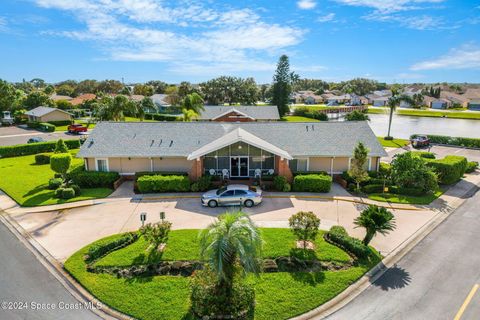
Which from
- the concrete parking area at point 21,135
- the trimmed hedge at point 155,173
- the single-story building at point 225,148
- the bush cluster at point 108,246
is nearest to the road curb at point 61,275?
the bush cluster at point 108,246

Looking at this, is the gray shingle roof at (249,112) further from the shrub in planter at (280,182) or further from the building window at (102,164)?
the shrub in planter at (280,182)

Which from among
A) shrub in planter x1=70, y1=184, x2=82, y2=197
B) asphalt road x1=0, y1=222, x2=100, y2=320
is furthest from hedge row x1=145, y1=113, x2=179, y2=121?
asphalt road x1=0, y1=222, x2=100, y2=320

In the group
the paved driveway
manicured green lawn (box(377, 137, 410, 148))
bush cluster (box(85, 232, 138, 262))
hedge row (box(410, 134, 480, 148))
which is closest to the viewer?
bush cluster (box(85, 232, 138, 262))

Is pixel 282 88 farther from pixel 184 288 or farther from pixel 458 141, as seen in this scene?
pixel 184 288

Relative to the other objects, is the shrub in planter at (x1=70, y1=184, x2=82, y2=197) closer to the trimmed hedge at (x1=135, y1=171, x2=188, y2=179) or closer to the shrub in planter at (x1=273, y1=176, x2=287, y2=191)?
the trimmed hedge at (x1=135, y1=171, x2=188, y2=179)

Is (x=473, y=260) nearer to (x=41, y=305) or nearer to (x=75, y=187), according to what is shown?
(x=41, y=305)

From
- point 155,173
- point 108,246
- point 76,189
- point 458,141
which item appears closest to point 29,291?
point 108,246
